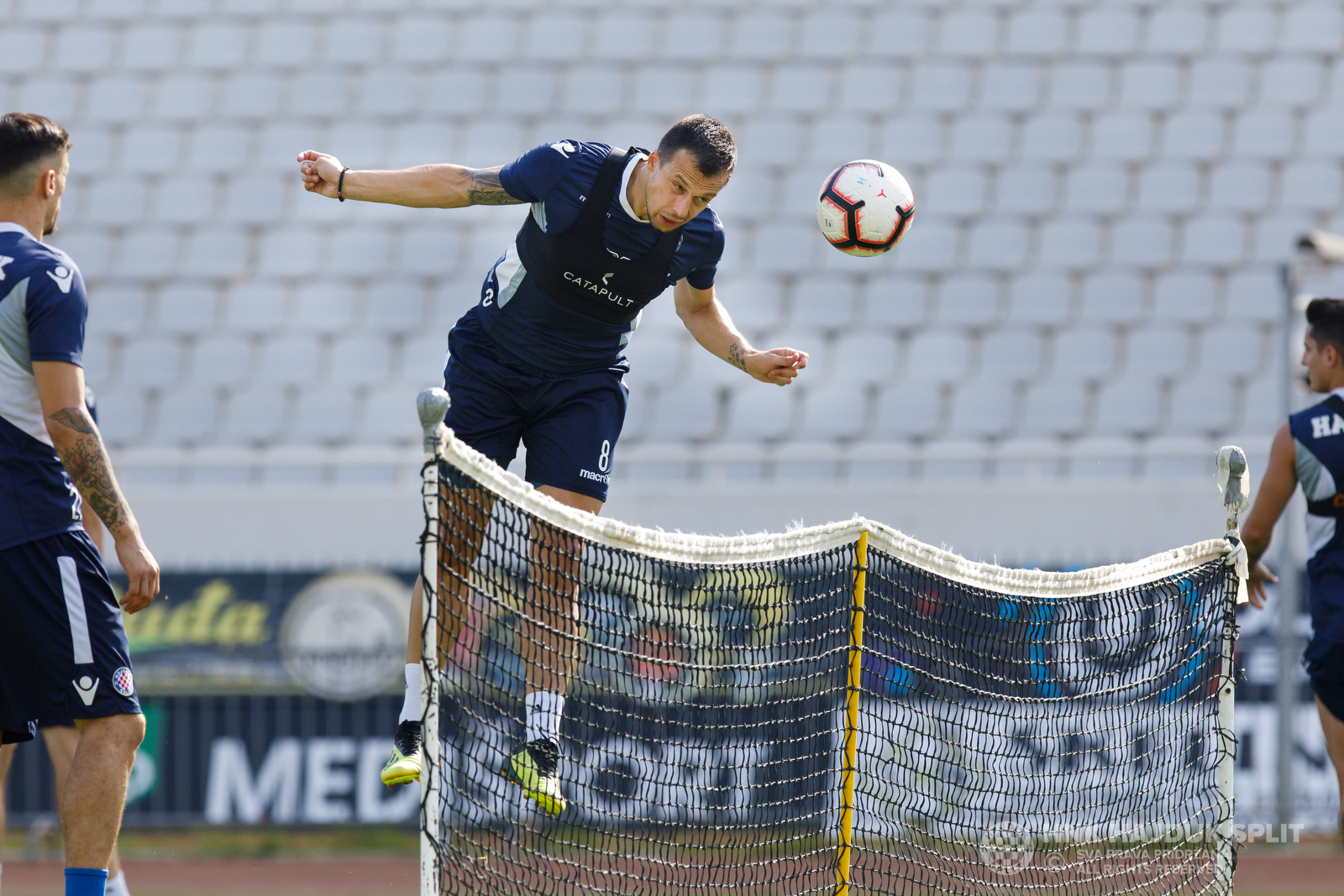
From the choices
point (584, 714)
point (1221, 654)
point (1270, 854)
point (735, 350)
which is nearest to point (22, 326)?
point (735, 350)

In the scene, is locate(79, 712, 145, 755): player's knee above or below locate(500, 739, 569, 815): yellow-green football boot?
above

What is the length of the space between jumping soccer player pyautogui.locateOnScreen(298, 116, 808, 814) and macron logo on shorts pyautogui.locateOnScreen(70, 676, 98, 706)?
94 centimetres

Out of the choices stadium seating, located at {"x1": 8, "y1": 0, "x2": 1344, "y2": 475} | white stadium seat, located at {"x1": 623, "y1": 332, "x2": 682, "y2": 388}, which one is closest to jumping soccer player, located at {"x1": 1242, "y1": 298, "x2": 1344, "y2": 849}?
stadium seating, located at {"x1": 8, "y1": 0, "x2": 1344, "y2": 475}

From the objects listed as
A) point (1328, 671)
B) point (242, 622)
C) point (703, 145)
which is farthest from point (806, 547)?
point (242, 622)

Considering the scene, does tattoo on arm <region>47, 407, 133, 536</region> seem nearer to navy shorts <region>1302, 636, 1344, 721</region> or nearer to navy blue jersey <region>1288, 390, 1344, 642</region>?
navy blue jersey <region>1288, 390, 1344, 642</region>

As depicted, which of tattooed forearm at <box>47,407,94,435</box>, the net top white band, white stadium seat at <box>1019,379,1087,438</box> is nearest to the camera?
the net top white band

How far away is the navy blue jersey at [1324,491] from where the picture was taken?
19.1ft

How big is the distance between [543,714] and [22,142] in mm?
2440

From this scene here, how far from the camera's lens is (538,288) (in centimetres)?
496

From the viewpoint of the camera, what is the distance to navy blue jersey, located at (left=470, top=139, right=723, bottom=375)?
4.83m

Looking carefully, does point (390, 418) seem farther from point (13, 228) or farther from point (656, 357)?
point (13, 228)

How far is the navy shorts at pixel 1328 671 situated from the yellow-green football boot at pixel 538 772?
3.38 m

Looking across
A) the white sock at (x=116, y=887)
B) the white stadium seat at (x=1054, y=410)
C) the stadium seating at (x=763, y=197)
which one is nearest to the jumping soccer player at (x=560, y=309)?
the white sock at (x=116, y=887)

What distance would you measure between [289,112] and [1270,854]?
12247mm
